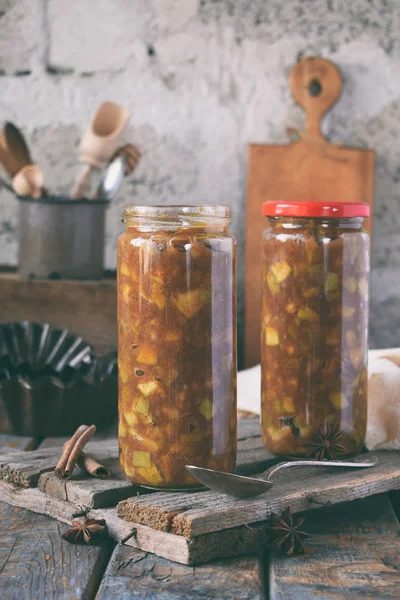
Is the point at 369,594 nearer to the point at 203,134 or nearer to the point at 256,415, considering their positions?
the point at 256,415

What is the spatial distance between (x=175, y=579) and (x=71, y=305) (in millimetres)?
1055

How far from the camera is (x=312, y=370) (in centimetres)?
120

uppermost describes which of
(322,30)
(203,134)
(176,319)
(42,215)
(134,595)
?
(322,30)

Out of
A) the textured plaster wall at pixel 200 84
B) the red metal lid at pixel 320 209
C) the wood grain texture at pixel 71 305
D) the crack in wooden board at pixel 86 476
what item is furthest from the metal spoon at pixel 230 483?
the textured plaster wall at pixel 200 84

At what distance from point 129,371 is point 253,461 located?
0.25 m

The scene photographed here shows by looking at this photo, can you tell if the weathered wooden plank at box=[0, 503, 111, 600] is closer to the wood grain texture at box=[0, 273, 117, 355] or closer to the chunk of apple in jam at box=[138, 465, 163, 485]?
the chunk of apple in jam at box=[138, 465, 163, 485]

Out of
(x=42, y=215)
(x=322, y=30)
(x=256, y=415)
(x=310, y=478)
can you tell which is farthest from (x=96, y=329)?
(x=322, y=30)

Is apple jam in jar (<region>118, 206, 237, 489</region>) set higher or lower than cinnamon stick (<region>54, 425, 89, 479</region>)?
higher

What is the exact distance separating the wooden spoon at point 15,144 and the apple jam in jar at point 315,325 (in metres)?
0.97

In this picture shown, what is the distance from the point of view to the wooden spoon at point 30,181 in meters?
1.94

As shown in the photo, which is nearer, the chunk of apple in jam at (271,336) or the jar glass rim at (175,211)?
the jar glass rim at (175,211)

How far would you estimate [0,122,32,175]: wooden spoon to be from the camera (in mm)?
1986

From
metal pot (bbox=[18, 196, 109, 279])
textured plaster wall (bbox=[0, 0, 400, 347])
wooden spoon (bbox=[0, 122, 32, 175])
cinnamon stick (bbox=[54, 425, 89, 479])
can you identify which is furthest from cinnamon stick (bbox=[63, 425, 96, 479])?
textured plaster wall (bbox=[0, 0, 400, 347])

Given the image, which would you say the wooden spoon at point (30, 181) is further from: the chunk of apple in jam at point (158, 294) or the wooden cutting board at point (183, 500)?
the chunk of apple in jam at point (158, 294)
